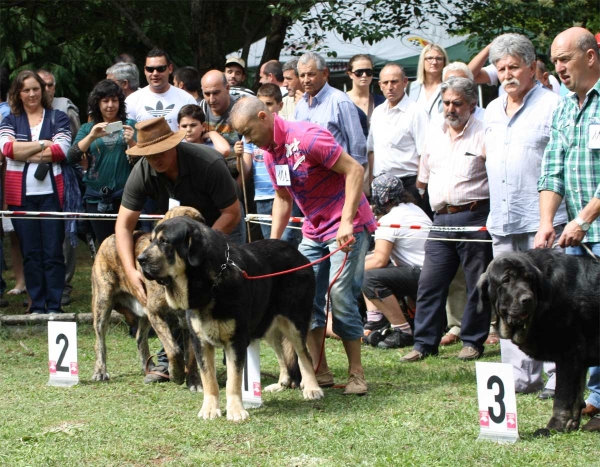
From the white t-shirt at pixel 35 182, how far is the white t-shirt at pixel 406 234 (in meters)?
3.51

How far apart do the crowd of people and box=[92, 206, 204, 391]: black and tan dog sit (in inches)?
7.2

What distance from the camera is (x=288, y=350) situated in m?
6.57

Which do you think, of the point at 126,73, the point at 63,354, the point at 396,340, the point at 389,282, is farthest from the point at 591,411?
the point at 126,73

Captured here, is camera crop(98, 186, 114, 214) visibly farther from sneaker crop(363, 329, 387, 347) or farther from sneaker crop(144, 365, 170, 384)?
sneaker crop(363, 329, 387, 347)

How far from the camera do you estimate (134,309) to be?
23.4ft

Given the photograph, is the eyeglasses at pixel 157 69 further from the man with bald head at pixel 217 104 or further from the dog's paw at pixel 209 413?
the dog's paw at pixel 209 413

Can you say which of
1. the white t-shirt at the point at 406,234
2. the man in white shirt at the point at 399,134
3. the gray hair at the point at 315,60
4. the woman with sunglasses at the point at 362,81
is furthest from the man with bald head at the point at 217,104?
the white t-shirt at the point at 406,234

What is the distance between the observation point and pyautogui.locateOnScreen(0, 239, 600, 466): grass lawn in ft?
15.3

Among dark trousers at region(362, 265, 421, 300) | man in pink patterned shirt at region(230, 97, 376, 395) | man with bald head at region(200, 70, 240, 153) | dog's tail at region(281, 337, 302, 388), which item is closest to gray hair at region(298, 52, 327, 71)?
man with bald head at region(200, 70, 240, 153)

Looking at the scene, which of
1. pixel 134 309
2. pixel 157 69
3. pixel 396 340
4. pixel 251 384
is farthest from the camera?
pixel 157 69

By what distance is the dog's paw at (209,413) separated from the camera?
5.60 metres

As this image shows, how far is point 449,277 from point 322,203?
1.83m

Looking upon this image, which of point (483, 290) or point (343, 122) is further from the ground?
point (343, 122)

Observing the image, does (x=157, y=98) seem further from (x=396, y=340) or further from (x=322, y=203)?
(x=322, y=203)
